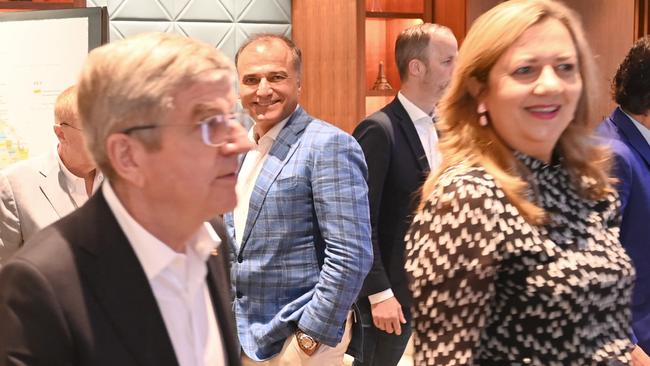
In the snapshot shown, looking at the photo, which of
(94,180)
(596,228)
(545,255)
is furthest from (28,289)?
(94,180)

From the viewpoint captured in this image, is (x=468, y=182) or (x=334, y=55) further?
(x=334, y=55)

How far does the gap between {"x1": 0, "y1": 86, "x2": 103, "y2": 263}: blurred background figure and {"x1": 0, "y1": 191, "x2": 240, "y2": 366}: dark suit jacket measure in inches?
54.0

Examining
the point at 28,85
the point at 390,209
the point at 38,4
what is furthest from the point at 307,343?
the point at 38,4

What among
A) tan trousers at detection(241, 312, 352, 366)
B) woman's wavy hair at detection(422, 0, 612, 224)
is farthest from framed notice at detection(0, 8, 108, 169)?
woman's wavy hair at detection(422, 0, 612, 224)

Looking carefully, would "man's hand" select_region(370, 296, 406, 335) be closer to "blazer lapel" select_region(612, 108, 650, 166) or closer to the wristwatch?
the wristwatch

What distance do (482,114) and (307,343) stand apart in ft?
3.66

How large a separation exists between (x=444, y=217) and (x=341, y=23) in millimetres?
3640

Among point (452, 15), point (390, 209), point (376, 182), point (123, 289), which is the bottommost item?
point (390, 209)

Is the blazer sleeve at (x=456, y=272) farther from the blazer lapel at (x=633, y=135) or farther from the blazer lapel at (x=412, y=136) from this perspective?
the blazer lapel at (x=412, y=136)

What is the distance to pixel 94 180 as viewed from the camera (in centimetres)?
284

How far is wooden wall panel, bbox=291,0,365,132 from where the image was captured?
16.8ft

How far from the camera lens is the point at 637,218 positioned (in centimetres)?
241

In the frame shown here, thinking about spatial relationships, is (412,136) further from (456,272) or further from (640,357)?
(456,272)

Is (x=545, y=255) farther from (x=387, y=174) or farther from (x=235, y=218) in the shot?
(x=387, y=174)
